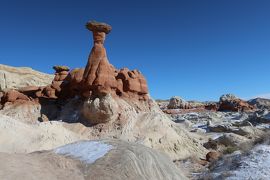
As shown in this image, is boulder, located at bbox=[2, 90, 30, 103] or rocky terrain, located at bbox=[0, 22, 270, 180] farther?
boulder, located at bbox=[2, 90, 30, 103]

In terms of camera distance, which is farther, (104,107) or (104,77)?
(104,77)

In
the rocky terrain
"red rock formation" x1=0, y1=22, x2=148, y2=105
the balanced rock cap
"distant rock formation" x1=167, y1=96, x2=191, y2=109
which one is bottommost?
the rocky terrain

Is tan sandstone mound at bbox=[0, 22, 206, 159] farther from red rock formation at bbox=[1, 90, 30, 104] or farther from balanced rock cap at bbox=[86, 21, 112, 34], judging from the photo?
red rock formation at bbox=[1, 90, 30, 104]

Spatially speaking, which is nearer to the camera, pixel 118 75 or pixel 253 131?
pixel 118 75

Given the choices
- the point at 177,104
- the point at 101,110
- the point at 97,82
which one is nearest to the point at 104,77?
the point at 97,82

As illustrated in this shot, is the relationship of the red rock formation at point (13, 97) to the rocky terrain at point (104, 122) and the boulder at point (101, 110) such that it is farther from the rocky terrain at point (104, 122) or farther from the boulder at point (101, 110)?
the boulder at point (101, 110)

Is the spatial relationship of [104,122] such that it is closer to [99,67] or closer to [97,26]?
[99,67]

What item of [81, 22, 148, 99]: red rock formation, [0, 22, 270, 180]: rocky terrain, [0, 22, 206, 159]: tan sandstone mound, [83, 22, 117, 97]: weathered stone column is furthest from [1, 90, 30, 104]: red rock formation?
[83, 22, 117, 97]: weathered stone column

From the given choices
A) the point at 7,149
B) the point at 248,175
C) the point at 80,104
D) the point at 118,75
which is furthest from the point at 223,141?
the point at 7,149

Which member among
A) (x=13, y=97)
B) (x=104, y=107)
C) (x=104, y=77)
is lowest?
(x=104, y=107)

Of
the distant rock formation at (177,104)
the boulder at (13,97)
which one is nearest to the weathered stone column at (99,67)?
the boulder at (13,97)

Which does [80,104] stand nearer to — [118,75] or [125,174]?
[118,75]

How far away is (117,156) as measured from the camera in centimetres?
583

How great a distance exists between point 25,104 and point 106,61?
4663mm
